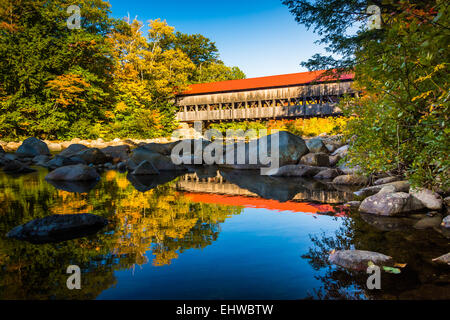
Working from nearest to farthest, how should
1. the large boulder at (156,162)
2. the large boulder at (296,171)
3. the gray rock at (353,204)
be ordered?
the gray rock at (353,204) → the large boulder at (296,171) → the large boulder at (156,162)

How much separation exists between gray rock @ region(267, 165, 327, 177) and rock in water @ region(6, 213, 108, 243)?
7388 mm

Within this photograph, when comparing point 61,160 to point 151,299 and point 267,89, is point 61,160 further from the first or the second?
point 267,89

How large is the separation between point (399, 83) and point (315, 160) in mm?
7840

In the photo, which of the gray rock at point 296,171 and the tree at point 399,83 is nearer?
the tree at point 399,83

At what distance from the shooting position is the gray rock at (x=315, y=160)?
11.3 m

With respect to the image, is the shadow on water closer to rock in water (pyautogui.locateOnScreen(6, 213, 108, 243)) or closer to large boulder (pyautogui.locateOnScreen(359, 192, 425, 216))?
large boulder (pyautogui.locateOnScreen(359, 192, 425, 216))

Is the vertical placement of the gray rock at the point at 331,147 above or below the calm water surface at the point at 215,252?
above

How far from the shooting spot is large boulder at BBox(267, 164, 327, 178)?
10172 mm

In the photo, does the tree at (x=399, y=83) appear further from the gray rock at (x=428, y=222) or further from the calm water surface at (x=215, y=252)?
the calm water surface at (x=215, y=252)

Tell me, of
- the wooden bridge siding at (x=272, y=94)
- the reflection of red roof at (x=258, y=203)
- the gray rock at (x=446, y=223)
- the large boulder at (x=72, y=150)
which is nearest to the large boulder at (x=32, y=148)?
the large boulder at (x=72, y=150)

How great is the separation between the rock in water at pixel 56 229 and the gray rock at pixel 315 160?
8.73 meters

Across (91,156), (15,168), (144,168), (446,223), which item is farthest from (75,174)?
(446,223)

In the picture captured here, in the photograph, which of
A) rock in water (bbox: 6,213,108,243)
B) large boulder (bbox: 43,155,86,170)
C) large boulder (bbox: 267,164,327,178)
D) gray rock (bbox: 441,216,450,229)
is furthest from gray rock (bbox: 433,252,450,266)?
large boulder (bbox: 43,155,86,170)

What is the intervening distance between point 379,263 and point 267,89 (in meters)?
26.7
